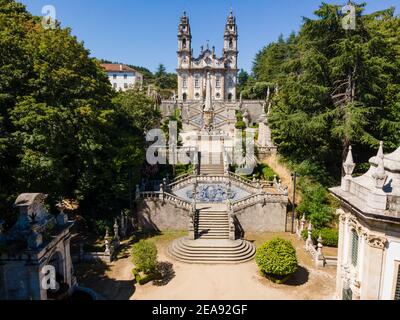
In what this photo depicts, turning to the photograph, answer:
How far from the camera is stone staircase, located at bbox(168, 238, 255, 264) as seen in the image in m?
18.3

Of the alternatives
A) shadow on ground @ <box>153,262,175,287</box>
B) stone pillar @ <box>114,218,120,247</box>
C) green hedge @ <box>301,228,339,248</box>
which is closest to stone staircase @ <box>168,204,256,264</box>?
shadow on ground @ <box>153,262,175,287</box>

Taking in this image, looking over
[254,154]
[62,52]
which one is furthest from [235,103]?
[62,52]

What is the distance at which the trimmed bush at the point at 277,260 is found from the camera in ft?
50.5

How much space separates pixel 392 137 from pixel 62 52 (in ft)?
82.2

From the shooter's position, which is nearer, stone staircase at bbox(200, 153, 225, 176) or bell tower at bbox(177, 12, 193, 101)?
stone staircase at bbox(200, 153, 225, 176)

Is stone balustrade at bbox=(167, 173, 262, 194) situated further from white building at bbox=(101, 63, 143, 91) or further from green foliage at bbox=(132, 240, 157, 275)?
white building at bbox=(101, 63, 143, 91)

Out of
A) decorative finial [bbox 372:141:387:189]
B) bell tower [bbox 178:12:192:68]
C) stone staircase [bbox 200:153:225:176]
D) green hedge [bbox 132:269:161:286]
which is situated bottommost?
green hedge [bbox 132:269:161:286]

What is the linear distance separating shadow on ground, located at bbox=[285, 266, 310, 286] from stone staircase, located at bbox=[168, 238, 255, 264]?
10.1 ft

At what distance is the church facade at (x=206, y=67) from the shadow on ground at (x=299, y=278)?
2667 inches

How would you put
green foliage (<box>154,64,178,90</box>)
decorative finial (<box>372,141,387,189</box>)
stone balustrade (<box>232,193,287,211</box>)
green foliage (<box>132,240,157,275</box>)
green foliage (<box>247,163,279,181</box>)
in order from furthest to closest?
green foliage (<box>154,64,178,90</box>) → green foliage (<box>247,163,279,181</box>) → stone balustrade (<box>232,193,287,211</box>) → green foliage (<box>132,240,157,275</box>) → decorative finial (<box>372,141,387,189</box>)

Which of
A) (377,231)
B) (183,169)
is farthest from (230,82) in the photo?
(377,231)

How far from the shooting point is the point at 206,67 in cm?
8031

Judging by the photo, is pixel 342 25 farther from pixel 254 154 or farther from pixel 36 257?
pixel 36 257

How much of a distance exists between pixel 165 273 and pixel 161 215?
681 cm
